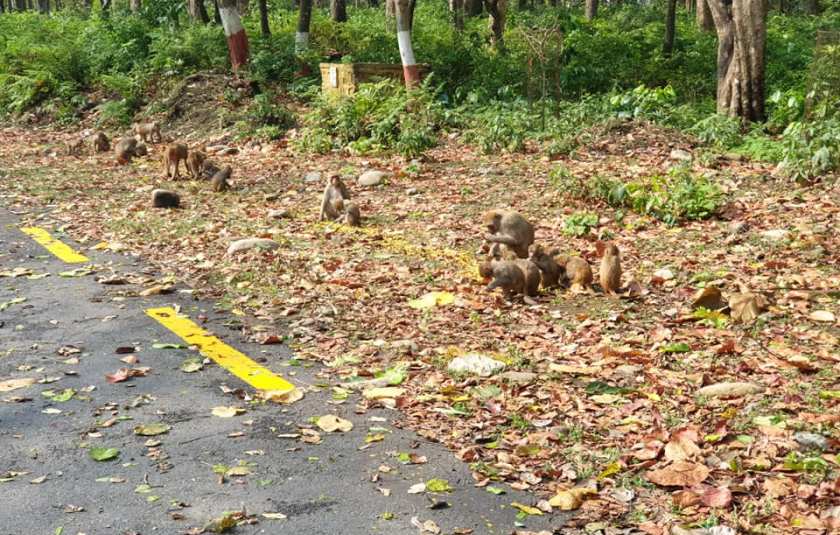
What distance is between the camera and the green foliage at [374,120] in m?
14.2

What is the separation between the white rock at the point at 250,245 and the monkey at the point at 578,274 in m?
2.95

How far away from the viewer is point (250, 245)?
30.1 ft

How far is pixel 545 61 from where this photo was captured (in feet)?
48.0

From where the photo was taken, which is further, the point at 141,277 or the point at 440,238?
the point at 440,238

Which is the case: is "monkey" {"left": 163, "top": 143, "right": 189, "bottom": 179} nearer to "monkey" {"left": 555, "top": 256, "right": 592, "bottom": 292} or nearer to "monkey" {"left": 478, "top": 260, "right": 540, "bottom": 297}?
"monkey" {"left": 478, "top": 260, "right": 540, "bottom": 297}

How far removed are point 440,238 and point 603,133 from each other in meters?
4.43

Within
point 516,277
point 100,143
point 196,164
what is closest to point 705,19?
point 100,143

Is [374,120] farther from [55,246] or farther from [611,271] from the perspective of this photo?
[611,271]

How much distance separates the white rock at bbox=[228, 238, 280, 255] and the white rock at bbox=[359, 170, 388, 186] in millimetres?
3309

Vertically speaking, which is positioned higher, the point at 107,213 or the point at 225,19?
the point at 225,19

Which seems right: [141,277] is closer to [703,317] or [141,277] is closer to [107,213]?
[107,213]

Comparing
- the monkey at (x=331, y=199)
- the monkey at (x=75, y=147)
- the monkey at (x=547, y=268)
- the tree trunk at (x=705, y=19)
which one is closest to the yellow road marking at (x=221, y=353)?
the monkey at (x=547, y=268)

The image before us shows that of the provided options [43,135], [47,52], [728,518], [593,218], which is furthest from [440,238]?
[47,52]

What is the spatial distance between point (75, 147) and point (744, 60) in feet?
35.9
